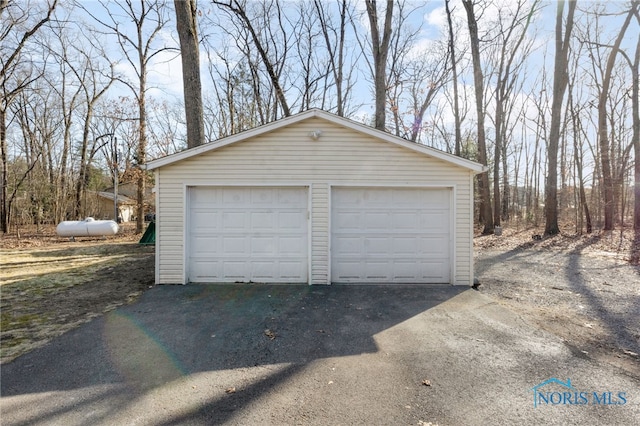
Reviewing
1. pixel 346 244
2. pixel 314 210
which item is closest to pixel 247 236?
pixel 314 210

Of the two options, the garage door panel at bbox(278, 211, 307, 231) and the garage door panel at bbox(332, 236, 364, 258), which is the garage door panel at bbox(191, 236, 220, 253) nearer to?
the garage door panel at bbox(278, 211, 307, 231)

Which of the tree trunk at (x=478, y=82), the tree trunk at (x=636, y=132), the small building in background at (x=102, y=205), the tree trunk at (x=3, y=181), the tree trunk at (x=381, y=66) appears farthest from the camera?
the small building in background at (x=102, y=205)

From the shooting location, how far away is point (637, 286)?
20.1ft

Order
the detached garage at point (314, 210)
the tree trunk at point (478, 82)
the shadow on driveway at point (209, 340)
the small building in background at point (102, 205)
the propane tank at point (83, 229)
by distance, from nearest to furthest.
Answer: the shadow on driveway at point (209, 340) < the detached garage at point (314, 210) < the tree trunk at point (478, 82) < the propane tank at point (83, 229) < the small building in background at point (102, 205)

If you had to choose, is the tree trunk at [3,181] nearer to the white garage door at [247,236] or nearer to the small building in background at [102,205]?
the small building in background at [102,205]

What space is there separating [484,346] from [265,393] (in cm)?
254

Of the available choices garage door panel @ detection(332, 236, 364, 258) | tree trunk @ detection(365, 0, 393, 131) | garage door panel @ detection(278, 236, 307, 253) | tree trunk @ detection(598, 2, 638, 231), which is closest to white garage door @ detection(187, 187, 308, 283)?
garage door panel @ detection(278, 236, 307, 253)

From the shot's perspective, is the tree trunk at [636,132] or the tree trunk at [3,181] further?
the tree trunk at [3,181]

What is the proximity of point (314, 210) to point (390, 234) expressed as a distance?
5.20 feet

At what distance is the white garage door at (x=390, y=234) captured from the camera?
635 cm

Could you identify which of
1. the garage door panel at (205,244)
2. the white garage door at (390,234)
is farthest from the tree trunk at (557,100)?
the garage door panel at (205,244)

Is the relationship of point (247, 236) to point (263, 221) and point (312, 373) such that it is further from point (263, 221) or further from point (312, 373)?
point (312, 373)

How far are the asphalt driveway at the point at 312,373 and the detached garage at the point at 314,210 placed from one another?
1.55 meters

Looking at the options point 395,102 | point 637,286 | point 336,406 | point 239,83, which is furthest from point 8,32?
point 637,286
